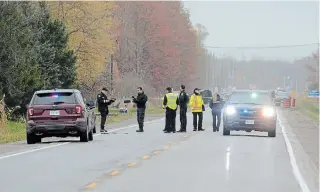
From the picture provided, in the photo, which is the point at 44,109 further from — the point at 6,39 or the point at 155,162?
the point at 6,39

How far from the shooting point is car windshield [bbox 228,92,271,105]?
3262 centimetres

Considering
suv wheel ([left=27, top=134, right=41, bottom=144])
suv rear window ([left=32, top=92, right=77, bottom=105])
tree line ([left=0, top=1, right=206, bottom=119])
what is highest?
tree line ([left=0, top=1, right=206, bottom=119])

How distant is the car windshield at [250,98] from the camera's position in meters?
32.6

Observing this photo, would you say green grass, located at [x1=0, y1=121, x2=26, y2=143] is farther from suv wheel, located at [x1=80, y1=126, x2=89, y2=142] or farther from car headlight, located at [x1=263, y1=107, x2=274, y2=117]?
car headlight, located at [x1=263, y1=107, x2=274, y2=117]

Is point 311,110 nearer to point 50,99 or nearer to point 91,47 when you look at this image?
point 91,47

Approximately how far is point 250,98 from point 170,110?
3510 millimetres

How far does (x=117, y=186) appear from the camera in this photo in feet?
46.0

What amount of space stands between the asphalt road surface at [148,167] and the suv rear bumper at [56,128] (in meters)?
→ 0.45

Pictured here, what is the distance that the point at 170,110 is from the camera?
114ft

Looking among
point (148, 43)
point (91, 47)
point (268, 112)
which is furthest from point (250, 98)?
point (148, 43)

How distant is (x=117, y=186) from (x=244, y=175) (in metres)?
3.28

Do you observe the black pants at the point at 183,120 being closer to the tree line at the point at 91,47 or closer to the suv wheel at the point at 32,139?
the tree line at the point at 91,47

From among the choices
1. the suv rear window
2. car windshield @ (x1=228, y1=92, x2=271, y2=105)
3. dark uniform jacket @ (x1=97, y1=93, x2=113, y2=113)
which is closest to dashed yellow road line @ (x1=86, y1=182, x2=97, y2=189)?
the suv rear window

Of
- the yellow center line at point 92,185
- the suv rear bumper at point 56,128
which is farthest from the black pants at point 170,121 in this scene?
the yellow center line at point 92,185
